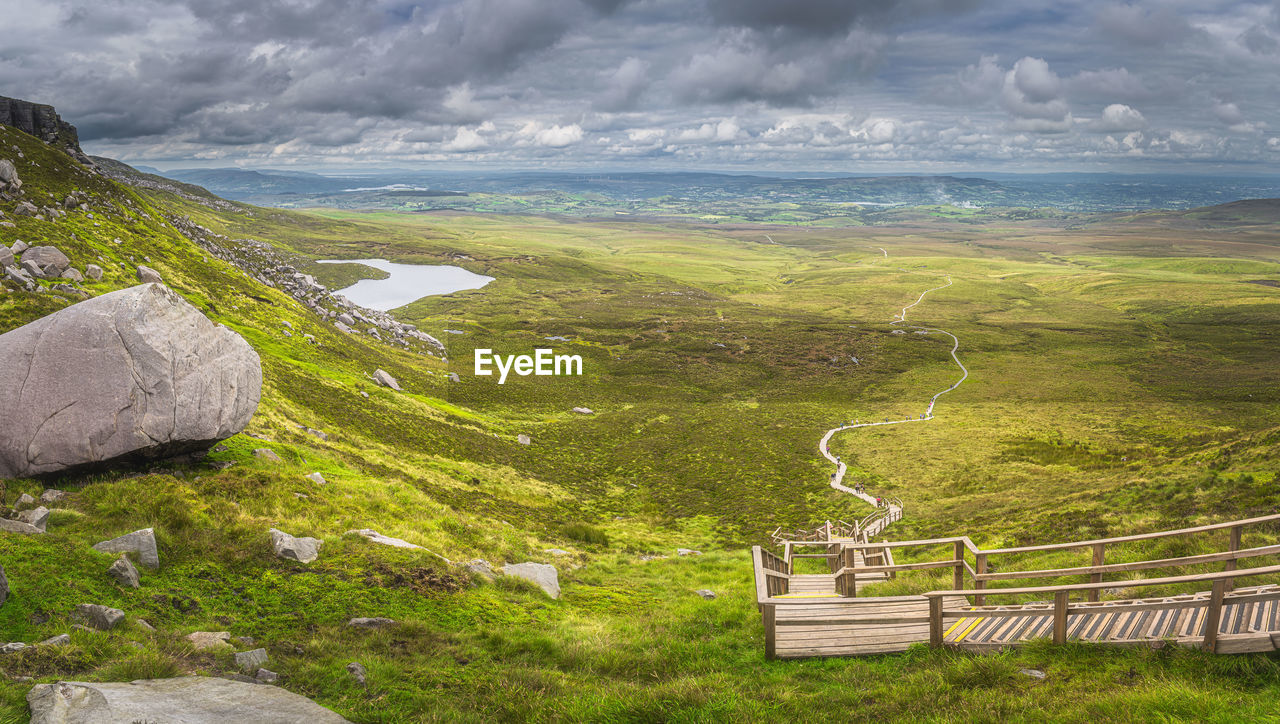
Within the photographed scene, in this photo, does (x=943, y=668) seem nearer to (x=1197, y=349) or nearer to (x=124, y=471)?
(x=124, y=471)

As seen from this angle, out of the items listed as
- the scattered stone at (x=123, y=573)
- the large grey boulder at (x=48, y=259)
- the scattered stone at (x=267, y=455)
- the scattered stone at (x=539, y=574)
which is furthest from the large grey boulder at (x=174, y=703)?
the large grey boulder at (x=48, y=259)

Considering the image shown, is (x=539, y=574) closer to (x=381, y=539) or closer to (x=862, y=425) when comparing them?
(x=381, y=539)

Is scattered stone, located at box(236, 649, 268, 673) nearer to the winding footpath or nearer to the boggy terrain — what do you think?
the boggy terrain

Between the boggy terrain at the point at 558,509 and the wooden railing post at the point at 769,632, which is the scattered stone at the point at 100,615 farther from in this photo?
the wooden railing post at the point at 769,632

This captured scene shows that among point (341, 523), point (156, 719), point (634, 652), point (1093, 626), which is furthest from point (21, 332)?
point (1093, 626)

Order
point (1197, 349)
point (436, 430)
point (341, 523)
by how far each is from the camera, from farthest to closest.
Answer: point (1197, 349) → point (436, 430) → point (341, 523)

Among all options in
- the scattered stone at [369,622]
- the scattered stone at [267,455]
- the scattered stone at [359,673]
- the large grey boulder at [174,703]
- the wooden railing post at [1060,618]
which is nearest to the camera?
the large grey boulder at [174,703]
